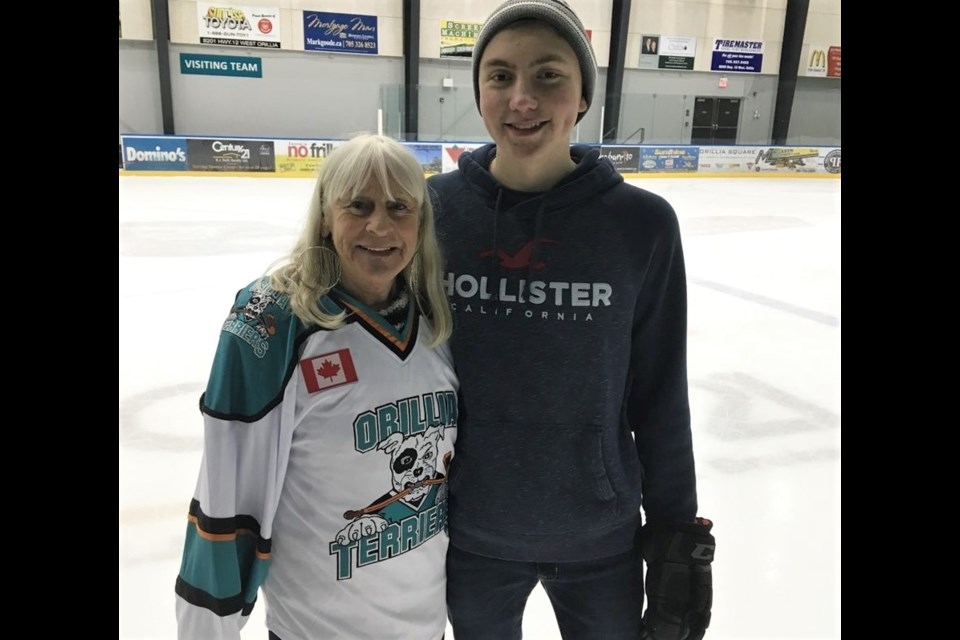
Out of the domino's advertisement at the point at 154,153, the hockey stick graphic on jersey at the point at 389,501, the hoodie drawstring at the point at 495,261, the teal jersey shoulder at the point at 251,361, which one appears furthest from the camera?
the domino's advertisement at the point at 154,153

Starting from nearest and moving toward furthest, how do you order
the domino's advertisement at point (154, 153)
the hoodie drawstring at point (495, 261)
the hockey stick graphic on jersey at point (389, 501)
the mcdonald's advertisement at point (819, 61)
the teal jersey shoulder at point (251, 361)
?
1. the teal jersey shoulder at point (251, 361)
2. the hockey stick graphic on jersey at point (389, 501)
3. the hoodie drawstring at point (495, 261)
4. the domino's advertisement at point (154, 153)
5. the mcdonald's advertisement at point (819, 61)

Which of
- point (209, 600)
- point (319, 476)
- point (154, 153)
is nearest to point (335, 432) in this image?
point (319, 476)

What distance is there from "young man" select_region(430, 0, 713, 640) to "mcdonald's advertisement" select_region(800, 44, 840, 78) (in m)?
18.6

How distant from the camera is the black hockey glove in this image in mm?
1237

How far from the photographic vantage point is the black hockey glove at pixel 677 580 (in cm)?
124

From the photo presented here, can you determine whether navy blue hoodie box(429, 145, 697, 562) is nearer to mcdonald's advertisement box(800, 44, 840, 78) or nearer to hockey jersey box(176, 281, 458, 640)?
hockey jersey box(176, 281, 458, 640)

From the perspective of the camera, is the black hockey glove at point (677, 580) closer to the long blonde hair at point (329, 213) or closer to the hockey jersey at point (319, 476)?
the hockey jersey at point (319, 476)

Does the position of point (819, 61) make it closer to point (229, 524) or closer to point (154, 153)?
point (154, 153)

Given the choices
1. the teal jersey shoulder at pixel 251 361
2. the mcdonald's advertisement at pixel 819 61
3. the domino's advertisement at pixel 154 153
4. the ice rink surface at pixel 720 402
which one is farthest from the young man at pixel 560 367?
the mcdonald's advertisement at pixel 819 61

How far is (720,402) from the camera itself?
3502 millimetres

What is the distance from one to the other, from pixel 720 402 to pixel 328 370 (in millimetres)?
2855

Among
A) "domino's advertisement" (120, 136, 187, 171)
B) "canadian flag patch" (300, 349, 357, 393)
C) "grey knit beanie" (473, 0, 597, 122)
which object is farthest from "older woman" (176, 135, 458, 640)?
"domino's advertisement" (120, 136, 187, 171)
